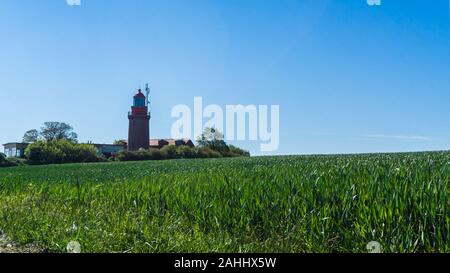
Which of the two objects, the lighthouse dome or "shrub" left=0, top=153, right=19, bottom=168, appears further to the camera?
the lighthouse dome

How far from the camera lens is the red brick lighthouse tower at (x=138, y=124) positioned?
64.5 m

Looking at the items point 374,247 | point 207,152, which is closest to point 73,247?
point 374,247

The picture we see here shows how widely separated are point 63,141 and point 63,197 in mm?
52407

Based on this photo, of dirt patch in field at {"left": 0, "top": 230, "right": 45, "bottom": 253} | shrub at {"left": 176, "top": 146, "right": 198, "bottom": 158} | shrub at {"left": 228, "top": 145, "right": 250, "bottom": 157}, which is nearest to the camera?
dirt patch in field at {"left": 0, "top": 230, "right": 45, "bottom": 253}

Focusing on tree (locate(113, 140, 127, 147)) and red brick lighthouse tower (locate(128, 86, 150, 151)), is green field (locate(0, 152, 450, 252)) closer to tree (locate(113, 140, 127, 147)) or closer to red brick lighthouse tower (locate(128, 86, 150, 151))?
red brick lighthouse tower (locate(128, 86, 150, 151))

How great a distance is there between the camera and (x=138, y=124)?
212 feet

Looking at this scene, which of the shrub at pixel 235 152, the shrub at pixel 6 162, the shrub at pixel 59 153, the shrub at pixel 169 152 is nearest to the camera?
the shrub at pixel 6 162

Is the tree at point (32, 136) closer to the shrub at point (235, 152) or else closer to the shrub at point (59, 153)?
the shrub at point (59, 153)

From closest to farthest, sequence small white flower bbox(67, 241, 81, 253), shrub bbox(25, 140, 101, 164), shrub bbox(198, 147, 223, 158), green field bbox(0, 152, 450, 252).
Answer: green field bbox(0, 152, 450, 252) → small white flower bbox(67, 241, 81, 253) → shrub bbox(25, 140, 101, 164) → shrub bbox(198, 147, 223, 158)

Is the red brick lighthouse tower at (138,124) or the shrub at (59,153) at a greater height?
the red brick lighthouse tower at (138,124)

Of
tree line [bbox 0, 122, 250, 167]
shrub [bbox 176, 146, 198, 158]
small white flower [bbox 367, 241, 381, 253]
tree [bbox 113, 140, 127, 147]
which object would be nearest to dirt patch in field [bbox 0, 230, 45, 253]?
small white flower [bbox 367, 241, 381, 253]

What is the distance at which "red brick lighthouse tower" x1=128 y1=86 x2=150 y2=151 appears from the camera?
64500 millimetres

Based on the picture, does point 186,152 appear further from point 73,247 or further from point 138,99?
point 73,247

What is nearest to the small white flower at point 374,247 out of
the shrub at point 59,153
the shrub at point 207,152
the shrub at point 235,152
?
the shrub at point 59,153
